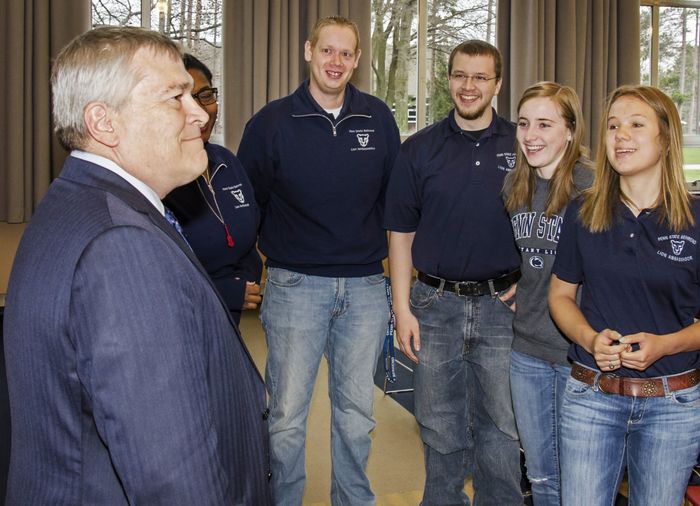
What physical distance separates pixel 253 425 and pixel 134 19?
5.73m

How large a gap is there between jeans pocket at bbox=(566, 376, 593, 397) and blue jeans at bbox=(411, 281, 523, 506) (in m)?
0.57

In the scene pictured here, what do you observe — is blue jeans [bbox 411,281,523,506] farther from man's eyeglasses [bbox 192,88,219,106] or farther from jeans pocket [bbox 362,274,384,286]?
man's eyeglasses [bbox 192,88,219,106]

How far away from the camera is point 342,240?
105 inches

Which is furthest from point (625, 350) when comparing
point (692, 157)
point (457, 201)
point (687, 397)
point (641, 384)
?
point (692, 157)

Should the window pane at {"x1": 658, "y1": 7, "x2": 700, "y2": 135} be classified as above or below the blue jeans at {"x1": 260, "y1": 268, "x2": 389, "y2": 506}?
above

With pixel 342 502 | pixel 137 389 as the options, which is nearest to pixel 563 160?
pixel 342 502

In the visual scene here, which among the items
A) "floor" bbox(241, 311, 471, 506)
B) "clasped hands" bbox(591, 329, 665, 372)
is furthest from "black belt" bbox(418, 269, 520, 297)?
"floor" bbox(241, 311, 471, 506)

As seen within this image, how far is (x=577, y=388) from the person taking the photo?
78.2 inches

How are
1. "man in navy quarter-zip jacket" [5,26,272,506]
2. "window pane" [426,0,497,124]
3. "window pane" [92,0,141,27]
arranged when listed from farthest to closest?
"window pane" [426,0,497,124]
"window pane" [92,0,141,27]
"man in navy quarter-zip jacket" [5,26,272,506]

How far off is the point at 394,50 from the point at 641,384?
5365mm

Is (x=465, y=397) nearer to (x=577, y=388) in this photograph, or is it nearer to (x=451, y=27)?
(x=577, y=388)

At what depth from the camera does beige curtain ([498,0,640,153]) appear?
666 centimetres

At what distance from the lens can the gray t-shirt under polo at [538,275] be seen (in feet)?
7.47

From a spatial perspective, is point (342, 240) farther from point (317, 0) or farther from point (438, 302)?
point (317, 0)
